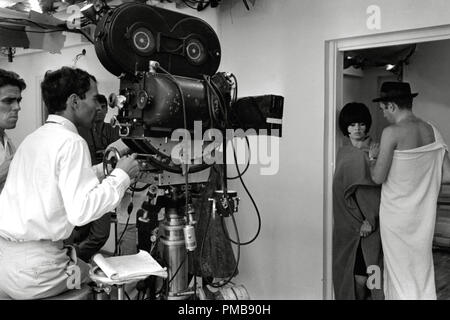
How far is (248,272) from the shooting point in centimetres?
277

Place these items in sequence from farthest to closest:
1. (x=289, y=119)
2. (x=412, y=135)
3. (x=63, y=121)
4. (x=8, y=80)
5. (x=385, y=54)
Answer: (x=385, y=54)
(x=289, y=119)
(x=412, y=135)
(x=8, y=80)
(x=63, y=121)

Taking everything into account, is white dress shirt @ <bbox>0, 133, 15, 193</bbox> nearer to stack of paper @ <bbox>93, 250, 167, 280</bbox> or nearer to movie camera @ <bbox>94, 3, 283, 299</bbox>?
movie camera @ <bbox>94, 3, 283, 299</bbox>

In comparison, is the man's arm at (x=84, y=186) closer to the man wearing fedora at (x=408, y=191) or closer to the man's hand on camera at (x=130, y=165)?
the man's hand on camera at (x=130, y=165)

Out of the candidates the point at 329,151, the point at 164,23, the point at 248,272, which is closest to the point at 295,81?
the point at 329,151

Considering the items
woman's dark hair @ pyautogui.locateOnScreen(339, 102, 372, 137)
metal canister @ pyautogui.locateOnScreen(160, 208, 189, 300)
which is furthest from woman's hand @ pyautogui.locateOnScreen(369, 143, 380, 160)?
metal canister @ pyautogui.locateOnScreen(160, 208, 189, 300)

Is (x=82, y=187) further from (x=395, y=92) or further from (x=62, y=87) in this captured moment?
(x=395, y=92)

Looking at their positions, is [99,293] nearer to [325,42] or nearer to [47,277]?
[47,277]

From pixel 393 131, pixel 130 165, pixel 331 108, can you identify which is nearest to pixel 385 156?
pixel 393 131

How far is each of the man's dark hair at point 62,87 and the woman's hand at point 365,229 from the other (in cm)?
164

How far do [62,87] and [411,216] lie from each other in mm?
1753

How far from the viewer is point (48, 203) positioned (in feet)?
4.92

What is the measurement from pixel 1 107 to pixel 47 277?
878mm

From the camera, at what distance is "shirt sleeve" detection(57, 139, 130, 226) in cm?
141

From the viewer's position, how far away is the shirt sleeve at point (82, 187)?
1.41 metres
